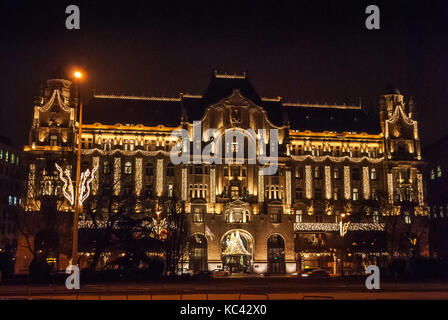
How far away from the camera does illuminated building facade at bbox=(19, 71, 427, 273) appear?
8994cm

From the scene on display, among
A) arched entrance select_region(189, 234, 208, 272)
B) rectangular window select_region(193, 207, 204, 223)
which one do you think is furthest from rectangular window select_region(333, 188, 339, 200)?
arched entrance select_region(189, 234, 208, 272)

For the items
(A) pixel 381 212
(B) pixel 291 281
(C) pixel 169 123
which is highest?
(C) pixel 169 123

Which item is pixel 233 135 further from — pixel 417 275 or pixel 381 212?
pixel 417 275

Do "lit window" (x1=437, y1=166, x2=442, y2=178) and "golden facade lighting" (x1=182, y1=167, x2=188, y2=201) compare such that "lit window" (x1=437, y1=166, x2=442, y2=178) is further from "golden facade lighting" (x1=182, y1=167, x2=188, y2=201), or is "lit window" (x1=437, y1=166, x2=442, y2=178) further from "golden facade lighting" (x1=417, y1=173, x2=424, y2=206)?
"golden facade lighting" (x1=182, y1=167, x2=188, y2=201)

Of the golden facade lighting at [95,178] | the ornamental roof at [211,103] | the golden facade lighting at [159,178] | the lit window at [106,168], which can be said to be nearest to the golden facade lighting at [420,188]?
the ornamental roof at [211,103]

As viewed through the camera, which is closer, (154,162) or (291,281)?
(291,281)

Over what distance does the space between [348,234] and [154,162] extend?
Answer: 32106 mm

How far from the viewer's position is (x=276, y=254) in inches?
3561

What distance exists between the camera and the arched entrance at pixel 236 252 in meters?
89.2

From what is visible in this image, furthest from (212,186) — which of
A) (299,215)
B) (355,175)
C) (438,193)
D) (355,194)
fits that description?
(438,193)

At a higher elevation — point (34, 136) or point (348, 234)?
point (34, 136)

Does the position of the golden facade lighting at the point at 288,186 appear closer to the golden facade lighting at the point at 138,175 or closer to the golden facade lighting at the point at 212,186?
the golden facade lighting at the point at 212,186

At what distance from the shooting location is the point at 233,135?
93.9m
